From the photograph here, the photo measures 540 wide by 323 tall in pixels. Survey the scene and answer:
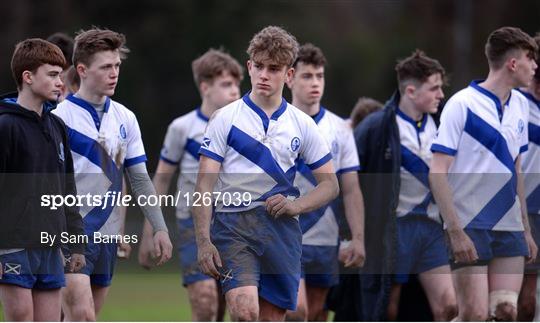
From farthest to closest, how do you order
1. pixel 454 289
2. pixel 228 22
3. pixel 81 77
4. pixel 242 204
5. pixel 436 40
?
pixel 436 40, pixel 228 22, pixel 454 289, pixel 81 77, pixel 242 204

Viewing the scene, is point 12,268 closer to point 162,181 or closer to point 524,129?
point 162,181

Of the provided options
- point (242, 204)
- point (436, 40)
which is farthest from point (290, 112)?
point (436, 40)

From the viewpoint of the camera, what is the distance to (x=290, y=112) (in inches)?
287

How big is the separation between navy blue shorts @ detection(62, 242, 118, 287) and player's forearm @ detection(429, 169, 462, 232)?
198cm

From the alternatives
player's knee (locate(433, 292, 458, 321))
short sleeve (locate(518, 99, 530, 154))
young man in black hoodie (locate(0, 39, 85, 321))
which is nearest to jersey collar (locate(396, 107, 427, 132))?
short sleeve (locate(518, 99, 530, 154))

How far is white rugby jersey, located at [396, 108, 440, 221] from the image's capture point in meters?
8.83

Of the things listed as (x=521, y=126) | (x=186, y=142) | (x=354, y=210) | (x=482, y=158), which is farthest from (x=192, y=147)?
(x=521, y=126)

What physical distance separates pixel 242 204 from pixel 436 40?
21.5 metres

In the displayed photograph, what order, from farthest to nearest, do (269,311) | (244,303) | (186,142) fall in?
1. (186,142)
2. (269,311)
3. (244,303)

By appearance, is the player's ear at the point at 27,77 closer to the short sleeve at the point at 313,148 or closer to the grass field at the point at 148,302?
the short sleeve at the point at 313,148

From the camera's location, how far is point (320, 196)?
7.21 m

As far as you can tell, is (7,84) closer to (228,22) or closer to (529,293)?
(228,22)

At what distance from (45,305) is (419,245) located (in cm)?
284

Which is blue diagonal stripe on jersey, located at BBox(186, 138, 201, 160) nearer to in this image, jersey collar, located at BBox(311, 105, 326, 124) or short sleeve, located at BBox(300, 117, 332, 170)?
jersey collar, located at BBox(311, 105, 326, 124)
